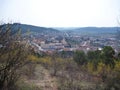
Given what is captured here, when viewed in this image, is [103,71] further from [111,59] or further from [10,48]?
[10,48]

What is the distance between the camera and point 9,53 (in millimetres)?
7016

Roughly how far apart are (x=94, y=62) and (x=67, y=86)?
10.9 meters

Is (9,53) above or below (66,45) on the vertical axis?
above

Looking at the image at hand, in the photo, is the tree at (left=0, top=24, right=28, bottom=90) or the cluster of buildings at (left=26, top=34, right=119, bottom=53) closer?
the tree at (left=0, top=24, right=28, bottom=90)

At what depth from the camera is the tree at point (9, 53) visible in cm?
682

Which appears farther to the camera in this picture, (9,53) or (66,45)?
(66,45)

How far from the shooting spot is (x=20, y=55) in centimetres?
719

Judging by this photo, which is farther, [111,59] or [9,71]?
[111,59]

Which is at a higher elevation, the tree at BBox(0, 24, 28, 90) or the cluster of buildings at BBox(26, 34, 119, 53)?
the tree at BBox(0, 24, 28, 90)

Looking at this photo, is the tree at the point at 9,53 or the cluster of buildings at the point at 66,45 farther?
the cluster of buildings at the point at 66,45

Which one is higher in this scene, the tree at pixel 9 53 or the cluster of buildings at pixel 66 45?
the tree at pixel 9 53

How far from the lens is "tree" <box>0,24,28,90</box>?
6824mm

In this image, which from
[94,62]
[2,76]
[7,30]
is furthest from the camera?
[94,62]

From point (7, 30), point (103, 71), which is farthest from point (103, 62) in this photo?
point (7, 30)
